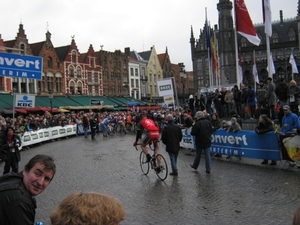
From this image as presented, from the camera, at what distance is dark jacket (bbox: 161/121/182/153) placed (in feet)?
34.0

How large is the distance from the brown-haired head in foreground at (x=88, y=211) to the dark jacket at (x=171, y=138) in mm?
8439

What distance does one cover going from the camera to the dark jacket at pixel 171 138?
34.0 feet

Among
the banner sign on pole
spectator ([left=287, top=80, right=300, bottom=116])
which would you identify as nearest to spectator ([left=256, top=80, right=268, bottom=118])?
spectator ([left=287, top=80, right=300, bottom=116])

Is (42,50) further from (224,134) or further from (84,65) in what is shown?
(224,134)

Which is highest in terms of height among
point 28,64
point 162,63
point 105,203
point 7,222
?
point 162,63

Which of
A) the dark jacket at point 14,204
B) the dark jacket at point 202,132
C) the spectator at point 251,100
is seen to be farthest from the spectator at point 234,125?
the dark jacket at point 14,204

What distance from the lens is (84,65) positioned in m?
56.3

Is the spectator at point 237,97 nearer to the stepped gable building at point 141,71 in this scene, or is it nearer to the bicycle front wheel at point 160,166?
the bicycle front wheel at point 160,166

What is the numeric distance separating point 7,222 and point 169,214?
14.5 ft

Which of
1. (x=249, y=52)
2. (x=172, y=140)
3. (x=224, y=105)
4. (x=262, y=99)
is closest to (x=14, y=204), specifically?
(x=172, y=140)

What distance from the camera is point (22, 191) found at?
255 cm

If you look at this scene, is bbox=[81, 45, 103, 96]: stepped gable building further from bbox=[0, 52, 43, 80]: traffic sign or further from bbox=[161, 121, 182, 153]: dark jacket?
bbox=[161, 121, 182, 153]: dark jacket

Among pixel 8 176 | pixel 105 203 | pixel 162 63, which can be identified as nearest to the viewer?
pixel 105 203

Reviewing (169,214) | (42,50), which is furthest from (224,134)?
(42,50)
